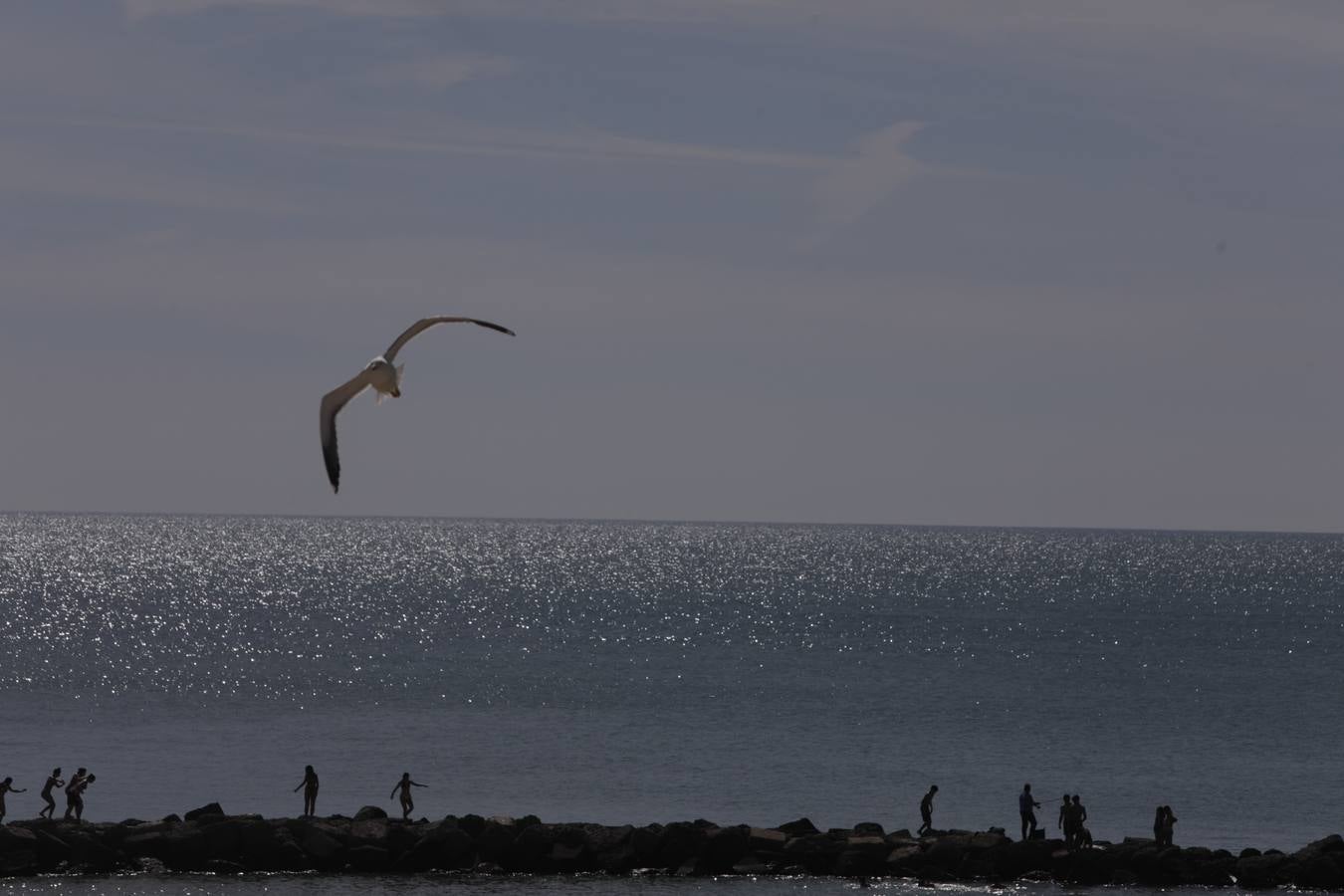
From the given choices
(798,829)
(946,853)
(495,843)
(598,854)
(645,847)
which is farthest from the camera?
(798,829)

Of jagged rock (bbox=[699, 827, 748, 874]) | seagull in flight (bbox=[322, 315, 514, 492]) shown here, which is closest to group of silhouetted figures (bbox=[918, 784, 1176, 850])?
jagged rock (bbox=[699, 827, 748, 874])

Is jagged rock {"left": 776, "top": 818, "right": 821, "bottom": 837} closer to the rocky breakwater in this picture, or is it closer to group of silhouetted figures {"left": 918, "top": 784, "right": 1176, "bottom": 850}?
the rocky breakwater

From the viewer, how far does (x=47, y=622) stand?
10862 centimetres

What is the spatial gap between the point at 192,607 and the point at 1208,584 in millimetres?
88171

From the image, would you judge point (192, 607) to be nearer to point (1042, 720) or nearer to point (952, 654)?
point (952, 654)

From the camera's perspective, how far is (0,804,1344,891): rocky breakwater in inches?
1268

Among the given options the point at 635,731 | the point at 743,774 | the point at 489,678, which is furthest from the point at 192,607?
the point at 743,774

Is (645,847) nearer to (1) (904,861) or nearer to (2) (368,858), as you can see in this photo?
(1) (904,861)

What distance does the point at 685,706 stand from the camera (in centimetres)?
6744

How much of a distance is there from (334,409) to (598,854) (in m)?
17.4

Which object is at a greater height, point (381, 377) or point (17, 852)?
point (381, 377)

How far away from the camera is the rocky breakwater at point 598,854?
32.2 meters

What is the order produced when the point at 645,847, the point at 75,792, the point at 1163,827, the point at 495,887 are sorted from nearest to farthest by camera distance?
the point at 495,887
the point at 645,847
the point at 1163,827
the point at 75,792

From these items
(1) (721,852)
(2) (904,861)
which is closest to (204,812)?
(1) (721,852)
